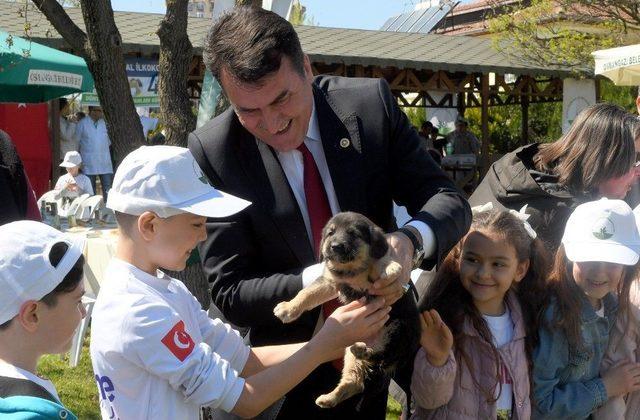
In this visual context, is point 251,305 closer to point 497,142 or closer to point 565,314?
point 565,314

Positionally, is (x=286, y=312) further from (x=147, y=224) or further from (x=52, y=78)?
(x=52, y=78)

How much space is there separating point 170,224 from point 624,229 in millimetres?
2202

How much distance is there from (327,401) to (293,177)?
0.74m

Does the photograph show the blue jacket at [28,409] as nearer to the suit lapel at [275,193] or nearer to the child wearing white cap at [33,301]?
the child wearing white cap at [33,301]

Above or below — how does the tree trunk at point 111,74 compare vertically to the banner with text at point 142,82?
above

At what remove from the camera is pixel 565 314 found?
372 centimetres

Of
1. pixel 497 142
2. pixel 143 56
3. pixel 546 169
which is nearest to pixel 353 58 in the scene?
pixel 143 56

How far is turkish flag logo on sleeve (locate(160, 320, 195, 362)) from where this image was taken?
2375 mm

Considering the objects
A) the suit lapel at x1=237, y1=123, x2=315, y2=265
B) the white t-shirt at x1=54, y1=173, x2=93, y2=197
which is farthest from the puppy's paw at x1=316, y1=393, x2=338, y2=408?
the white t-shirt at x1=54, y1=173, x2=93, y2=197

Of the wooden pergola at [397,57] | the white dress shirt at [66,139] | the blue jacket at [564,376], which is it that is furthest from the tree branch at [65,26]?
the white dress shirt at [66,139]

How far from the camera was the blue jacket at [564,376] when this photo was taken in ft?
12.0

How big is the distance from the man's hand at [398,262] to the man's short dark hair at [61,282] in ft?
2.98

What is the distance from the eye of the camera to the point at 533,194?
153 inches

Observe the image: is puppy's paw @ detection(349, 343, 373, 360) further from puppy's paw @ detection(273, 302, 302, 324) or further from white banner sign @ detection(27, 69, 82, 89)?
white banner sign @ detection(27, 69, 82, 89)
